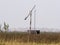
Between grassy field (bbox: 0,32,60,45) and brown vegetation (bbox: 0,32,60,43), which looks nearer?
grassy field (bbox: 0,32,60,45)

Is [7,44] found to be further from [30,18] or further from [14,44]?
[30,18]

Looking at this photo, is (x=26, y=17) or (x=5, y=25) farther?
(x=5, y=25)

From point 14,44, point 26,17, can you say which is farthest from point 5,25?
point 14,44

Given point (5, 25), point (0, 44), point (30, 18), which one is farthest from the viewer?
point (5, 25)

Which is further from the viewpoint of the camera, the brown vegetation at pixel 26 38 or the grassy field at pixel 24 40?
the brown vegetation at pixel 26 38

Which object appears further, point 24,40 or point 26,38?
point 26,38

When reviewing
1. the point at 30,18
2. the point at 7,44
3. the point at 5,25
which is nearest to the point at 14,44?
the point at 7,44

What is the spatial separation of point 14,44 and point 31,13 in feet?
76.7

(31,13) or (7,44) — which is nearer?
(7,44)

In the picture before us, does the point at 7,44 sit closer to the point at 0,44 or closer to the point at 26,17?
the point at 0,44

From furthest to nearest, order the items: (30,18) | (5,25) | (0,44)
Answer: (5,25) → (30,18) → (0,44)

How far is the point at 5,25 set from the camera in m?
75.2

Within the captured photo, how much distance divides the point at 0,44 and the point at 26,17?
24.2 metres

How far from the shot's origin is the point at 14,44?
1516 cm
